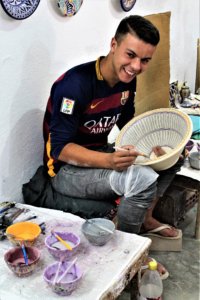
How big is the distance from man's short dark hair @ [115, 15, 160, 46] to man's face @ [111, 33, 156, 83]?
0.02m

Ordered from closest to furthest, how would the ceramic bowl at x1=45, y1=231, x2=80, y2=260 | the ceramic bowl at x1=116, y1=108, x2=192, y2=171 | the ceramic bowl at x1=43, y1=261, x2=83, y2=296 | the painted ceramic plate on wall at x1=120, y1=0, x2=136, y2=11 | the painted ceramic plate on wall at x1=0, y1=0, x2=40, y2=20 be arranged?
the ceramic bowl at x1=43, y1=261, x2=83, y2=296 < the ceramic bowl at x1=45, y1=231, x2=80, y2=260 < the painted ceramic plate on wall at x1=0, y1=0, x2=40, y2=20 < the ceramic bowl at x1=116, y1=108, x2=192, y2=171 < the painted ceramic plate on wall at x1=120, y1=0, x2=136, y2=11

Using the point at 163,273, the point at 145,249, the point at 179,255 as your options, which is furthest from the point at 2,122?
the point at 179,255

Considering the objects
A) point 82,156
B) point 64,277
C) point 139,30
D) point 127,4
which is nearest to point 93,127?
point 82,156

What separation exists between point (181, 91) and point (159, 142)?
4.74 feet

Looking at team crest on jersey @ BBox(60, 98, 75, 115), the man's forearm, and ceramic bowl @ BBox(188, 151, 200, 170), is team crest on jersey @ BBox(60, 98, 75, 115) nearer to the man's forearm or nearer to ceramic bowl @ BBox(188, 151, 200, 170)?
the man's forearm

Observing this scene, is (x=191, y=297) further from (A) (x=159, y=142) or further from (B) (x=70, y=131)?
(B) (x=70, y=131)

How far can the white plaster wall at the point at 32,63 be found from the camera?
1.82 metres

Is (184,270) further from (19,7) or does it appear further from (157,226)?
(19,7)

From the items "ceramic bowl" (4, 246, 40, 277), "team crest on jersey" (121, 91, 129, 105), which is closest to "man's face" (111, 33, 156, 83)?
"team crest on jersey" (121, 91, 129, 105)

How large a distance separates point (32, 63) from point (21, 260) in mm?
1005

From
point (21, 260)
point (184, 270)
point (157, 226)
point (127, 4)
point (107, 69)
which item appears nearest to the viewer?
point (21, 260)

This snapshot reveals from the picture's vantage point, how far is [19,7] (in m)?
1.74

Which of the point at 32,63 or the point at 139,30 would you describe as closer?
the point at 139,30

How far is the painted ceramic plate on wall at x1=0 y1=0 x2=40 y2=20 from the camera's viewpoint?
168 centimetres
